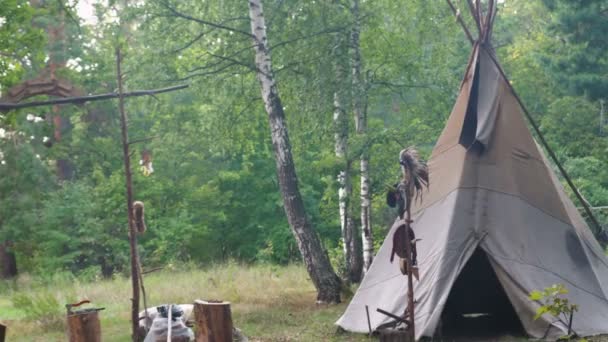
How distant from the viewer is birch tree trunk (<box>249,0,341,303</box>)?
1364cm

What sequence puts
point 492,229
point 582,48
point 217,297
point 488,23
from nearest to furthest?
point 492,229, point 488,23, point 217,297, point 582,48

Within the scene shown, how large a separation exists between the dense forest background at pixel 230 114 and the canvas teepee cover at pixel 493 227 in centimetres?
332

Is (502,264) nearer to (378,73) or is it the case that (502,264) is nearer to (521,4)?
(378,73)

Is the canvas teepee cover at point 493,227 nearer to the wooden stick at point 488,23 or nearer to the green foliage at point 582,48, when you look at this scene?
the wooden stick at point 488,23

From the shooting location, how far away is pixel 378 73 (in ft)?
51.3

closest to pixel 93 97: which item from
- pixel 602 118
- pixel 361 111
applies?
pixel 361 111

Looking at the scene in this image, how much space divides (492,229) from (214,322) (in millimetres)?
4272

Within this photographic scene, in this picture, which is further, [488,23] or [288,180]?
[288,180]

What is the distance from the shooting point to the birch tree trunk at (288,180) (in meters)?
13.6

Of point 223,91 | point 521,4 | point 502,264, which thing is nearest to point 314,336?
point 502,264

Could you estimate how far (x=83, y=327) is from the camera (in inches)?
288

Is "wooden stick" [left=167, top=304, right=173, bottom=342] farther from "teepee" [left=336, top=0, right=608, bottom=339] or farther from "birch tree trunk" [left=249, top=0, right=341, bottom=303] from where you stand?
"birch tree trunk" [left=249, top=0, right=341, bottom=303]

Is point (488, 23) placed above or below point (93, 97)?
above

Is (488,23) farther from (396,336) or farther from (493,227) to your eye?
(396,336)
